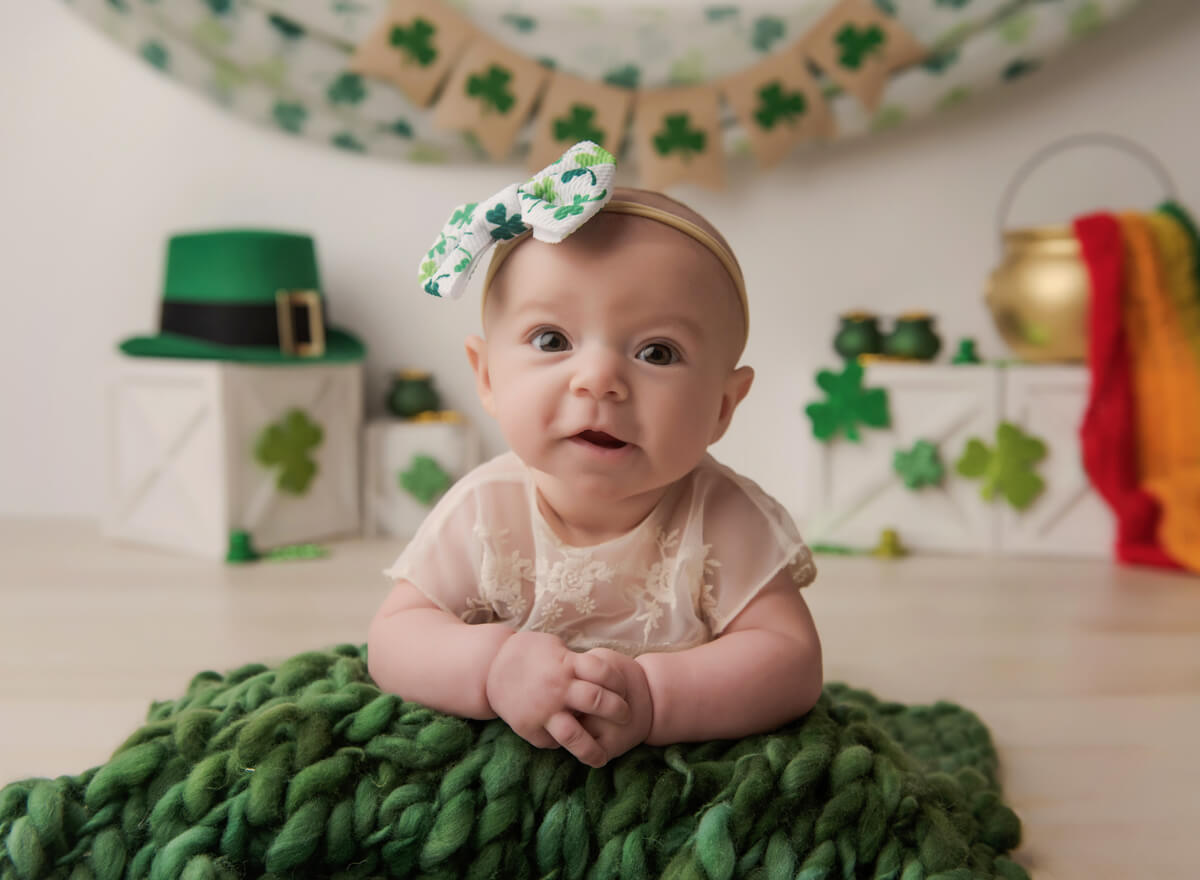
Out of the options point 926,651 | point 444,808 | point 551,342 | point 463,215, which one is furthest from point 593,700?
point 926,651

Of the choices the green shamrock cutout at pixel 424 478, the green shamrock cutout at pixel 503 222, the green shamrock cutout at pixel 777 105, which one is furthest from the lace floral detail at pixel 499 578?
the green shamrock cutout at pixel 777 105

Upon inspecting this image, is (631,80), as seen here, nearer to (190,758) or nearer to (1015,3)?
(1015,3)

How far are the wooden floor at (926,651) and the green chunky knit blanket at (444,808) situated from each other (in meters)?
0.18

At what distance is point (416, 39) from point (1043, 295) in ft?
3.86

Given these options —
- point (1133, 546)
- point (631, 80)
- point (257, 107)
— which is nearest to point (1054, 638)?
point (1133, 546)

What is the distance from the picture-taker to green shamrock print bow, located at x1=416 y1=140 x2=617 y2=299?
64 cm

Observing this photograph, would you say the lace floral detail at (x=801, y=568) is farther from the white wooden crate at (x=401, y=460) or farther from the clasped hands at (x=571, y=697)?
the white wooden crate at (x=401, y=460)

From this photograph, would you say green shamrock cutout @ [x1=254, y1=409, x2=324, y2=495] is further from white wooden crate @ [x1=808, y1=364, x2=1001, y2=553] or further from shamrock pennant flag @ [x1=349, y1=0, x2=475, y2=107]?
white wooden crate @ [x1=808, y1=364, x2=1001, y2=553]

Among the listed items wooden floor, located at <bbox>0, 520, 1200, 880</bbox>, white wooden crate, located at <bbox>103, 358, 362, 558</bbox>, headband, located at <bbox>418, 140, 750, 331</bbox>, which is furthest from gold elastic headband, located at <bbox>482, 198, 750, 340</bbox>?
white wooden crate, located at <bbox>103, 358, 362, 558</bbox>

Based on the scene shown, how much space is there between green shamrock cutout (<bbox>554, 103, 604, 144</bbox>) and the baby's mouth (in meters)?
1.36

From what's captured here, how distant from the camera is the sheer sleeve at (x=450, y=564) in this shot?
0.75 m

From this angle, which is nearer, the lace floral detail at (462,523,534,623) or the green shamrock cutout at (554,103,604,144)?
the lace floral detail at (462,523,534,623)

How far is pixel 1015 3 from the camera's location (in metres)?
1.85

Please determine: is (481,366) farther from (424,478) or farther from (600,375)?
(424,478)
